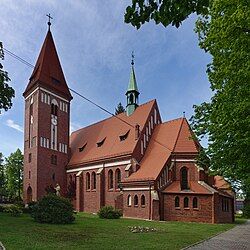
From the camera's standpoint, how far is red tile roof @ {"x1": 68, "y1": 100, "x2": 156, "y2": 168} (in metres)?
39.7

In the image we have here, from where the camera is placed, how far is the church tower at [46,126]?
141 feet

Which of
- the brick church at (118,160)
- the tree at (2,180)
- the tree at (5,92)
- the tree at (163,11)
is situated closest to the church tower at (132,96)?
the brick church at (118,160)

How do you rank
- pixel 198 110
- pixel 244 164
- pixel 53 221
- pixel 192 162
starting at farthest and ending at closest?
pixel 192 162 < pixel 53 221 < pixel 198 110 < pixel 244 164

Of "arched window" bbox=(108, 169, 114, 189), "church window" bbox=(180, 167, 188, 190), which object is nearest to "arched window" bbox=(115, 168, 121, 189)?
"arched window" bbox=(108, 169, 114, 189)

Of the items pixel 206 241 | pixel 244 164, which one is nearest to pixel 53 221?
pixel 206 241

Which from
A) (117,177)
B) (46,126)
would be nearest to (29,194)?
(46,126)

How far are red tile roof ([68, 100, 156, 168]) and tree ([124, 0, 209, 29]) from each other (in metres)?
31.7

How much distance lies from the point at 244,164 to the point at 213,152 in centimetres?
204

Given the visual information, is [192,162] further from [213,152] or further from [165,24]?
[165,24]

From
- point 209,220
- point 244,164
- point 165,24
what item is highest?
point 165,24

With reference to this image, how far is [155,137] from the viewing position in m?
39.2

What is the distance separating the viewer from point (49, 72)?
4562 cm

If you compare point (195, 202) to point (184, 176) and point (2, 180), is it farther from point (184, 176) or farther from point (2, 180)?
point (2, 180)

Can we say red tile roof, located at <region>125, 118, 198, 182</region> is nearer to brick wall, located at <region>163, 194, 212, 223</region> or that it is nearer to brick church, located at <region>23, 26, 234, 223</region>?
brick church, located at <region>23, 26, 234, 223</region>
